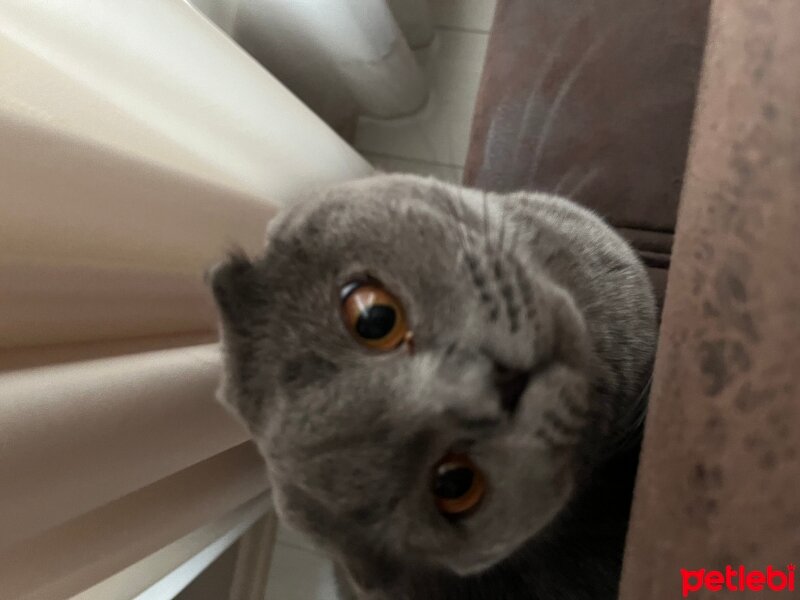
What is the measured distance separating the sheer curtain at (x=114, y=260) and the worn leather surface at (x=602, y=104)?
1.07 feet

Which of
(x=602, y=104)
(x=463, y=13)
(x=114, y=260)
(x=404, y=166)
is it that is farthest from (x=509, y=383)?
(x=463, y=13)

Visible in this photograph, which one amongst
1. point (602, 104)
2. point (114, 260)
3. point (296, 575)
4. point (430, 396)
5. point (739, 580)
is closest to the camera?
point (739, 580)

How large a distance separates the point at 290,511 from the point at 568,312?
31 centimetres

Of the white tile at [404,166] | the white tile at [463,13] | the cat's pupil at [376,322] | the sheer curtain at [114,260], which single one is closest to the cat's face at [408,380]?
the cat's pupil at [376,322]

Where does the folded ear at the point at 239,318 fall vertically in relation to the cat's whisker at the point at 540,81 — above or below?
below

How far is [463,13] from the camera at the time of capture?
1548 mm

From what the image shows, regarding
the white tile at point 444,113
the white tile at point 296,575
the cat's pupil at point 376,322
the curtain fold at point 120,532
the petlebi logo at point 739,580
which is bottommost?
the white tile at point 296,575

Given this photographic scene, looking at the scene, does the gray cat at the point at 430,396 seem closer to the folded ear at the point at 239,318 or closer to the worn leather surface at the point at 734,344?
the folded ear at the point at 239,318

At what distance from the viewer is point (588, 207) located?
3.02 feet

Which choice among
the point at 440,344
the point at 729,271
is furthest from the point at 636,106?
the point at 729,271

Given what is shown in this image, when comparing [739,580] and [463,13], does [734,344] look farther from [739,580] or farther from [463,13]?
[463,13]

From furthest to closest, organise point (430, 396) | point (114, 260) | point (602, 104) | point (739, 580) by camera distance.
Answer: point (602, 104), point (114, 260), point (430, 396), point (739, 580)

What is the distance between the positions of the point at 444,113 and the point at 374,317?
104 centimetres

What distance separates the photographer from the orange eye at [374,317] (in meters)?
0.60
